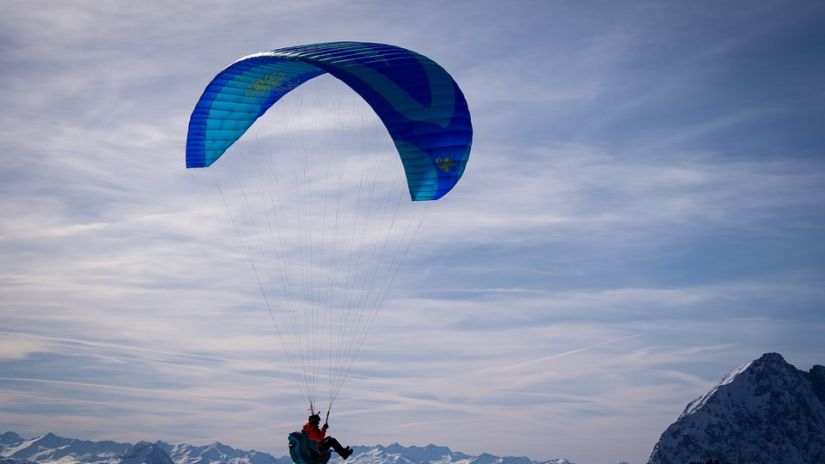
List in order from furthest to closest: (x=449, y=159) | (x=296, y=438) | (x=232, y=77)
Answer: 1. (x=232, y=77)
2. (x=449, y=159)
3. (x=296, y=438)

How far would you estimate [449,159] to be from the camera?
1134 inches

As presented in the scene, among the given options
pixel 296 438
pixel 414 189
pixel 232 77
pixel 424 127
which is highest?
pixel 232 77

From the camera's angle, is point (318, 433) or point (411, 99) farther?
point (411, 99)

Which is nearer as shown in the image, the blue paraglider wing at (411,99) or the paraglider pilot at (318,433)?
the paraglider pilot at (318,433)

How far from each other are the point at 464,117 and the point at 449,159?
1.52m

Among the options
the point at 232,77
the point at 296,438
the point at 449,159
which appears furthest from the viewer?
the point at 232,77

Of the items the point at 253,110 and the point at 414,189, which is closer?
the point at 414,189

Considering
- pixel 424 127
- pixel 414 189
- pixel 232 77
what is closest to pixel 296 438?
pixel 414 189

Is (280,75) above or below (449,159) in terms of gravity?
above

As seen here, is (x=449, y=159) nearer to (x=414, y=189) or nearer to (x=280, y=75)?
(x=414, y=189)

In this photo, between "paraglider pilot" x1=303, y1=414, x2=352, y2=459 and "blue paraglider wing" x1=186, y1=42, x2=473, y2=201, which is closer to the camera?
"paraglider pilot" x1=303, y1=414, x2=352, y2=459

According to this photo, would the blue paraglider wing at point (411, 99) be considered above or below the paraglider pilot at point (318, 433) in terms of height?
above

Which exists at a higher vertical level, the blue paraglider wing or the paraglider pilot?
the blue paraglider wing

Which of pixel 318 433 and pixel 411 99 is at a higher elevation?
pixel 411 99
